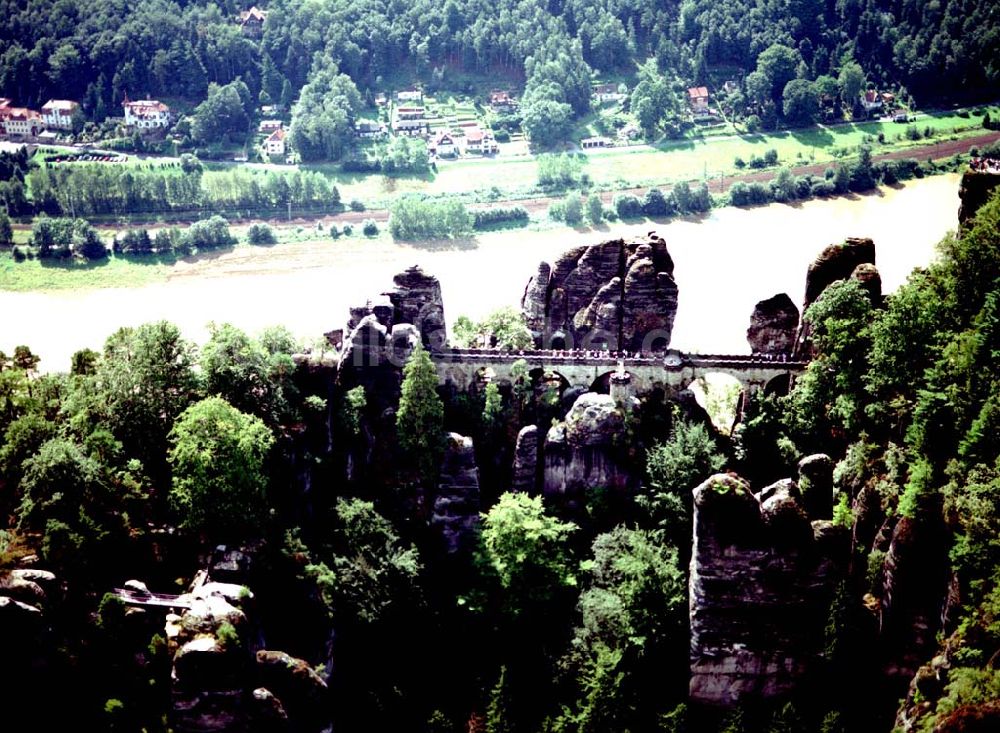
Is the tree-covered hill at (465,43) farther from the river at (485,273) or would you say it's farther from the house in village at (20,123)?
the river at (485,273)

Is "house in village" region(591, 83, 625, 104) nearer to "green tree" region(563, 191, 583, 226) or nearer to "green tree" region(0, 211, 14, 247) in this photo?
"green tree" region(563, 191, 583, 226)

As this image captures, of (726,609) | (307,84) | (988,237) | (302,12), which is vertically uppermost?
(302,12)

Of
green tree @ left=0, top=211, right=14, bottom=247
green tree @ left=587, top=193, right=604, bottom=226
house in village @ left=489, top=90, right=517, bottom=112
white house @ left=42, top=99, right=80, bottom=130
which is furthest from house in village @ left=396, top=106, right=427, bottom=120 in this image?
green tree @ left=0, top=211, right=14, bottom=247

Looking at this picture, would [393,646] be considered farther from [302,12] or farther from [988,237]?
[302,12]

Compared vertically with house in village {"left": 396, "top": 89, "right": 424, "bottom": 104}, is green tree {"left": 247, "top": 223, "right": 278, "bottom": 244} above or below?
below

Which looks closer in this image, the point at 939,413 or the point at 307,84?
the point at 939,413

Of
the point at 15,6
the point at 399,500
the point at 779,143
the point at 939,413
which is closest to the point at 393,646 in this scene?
the point at 399,500
